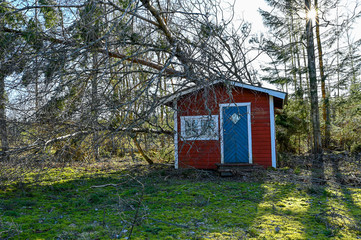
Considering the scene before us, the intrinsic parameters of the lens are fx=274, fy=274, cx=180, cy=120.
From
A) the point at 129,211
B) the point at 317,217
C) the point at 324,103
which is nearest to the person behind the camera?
the point at 317,217

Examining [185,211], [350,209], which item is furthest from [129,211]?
[350,209]

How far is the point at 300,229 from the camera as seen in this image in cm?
378

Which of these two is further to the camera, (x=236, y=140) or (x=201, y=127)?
(x=236, y=140)

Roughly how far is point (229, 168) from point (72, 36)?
662 centimetres

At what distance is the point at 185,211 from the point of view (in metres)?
4.78

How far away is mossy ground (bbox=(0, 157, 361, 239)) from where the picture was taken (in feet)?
11.8

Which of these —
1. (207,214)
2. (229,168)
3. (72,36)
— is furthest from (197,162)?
(72,36)

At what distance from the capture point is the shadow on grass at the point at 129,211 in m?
3.64

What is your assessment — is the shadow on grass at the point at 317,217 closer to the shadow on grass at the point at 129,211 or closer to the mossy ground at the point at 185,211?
the mossy ground at the point at 185,211

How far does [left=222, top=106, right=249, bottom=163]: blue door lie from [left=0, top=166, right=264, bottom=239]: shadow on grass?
234 cm

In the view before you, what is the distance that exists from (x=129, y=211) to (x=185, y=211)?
38.2 inches

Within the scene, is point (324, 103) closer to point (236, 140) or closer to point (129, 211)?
point (236, 140)

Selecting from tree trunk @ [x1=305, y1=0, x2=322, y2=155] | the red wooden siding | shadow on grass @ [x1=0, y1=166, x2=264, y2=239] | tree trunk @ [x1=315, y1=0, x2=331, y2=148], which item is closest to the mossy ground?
shadow on grass @ [x1=0, y1=166, x2=264, y2=239]

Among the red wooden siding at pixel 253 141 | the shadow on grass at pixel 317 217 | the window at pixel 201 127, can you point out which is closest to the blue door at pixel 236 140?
the red wooden siding at pixel 253 141
